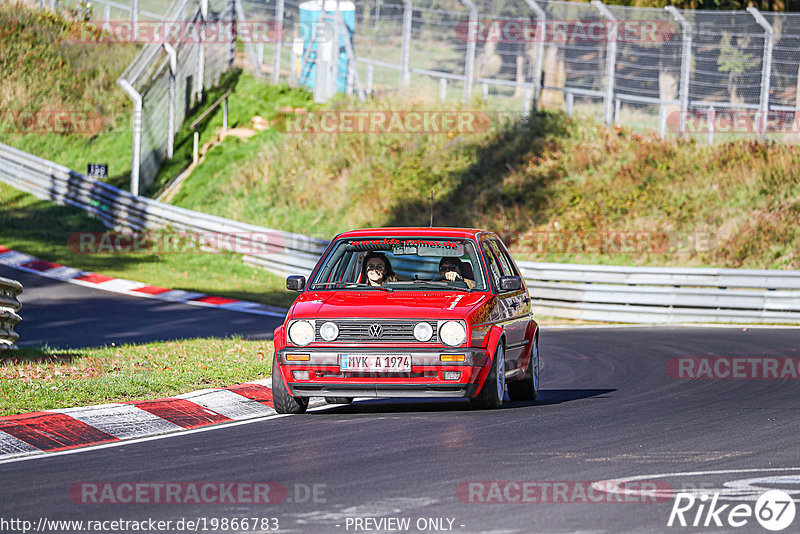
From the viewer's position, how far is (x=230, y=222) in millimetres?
29328

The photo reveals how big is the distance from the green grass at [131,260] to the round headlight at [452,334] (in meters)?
14.8

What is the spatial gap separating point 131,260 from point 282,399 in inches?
772

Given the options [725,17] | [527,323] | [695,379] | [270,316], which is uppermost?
[725,17]

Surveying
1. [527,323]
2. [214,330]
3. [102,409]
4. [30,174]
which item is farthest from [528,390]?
[30,174]

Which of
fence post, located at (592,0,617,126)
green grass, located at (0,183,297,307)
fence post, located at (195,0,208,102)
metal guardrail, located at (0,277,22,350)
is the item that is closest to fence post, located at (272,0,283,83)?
fence post, located at (195,0,208,102)

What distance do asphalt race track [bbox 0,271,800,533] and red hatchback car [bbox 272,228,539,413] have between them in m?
0.28

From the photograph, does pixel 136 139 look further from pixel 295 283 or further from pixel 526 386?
pixel 526 386

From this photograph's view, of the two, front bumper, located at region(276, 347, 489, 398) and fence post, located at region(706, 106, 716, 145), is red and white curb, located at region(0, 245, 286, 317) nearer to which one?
front bumper, located at region(276, 347, 489, 398)

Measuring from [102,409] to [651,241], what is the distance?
20.1 meters

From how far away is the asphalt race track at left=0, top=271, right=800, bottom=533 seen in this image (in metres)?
6.12

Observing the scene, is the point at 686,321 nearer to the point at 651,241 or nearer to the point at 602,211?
the point at 651,241

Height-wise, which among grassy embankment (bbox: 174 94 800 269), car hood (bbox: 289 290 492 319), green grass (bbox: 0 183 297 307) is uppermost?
car hood (bbox: 289 290 492 319)

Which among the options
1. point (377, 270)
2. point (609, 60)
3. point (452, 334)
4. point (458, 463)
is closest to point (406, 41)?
point (609, 60)

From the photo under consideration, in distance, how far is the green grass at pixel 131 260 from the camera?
2638 centimetres
